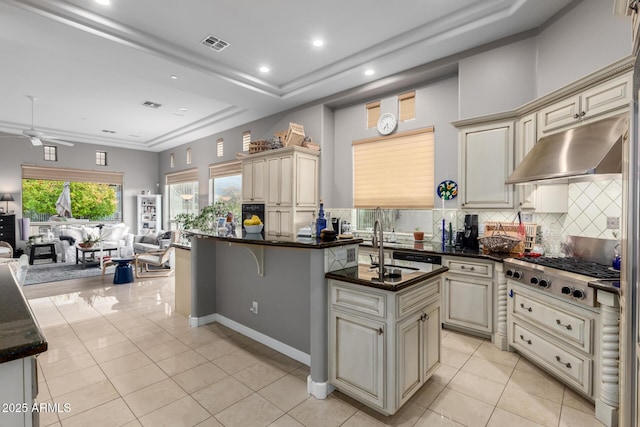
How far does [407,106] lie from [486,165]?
1603 mm

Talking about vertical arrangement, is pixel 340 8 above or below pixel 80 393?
above

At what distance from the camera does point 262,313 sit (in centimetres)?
335

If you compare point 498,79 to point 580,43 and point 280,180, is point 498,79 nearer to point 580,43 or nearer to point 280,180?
point 580,43

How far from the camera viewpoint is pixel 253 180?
594cm

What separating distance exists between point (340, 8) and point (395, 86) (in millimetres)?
1674

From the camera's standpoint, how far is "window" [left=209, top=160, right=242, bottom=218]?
7.42 m

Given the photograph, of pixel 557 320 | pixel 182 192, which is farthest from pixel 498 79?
pixel 182 192

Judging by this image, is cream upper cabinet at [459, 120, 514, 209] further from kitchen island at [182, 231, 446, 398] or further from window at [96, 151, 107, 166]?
window at [96, 151, 107, 166]

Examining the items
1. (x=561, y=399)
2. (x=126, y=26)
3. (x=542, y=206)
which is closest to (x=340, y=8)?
(x=126, y=26)

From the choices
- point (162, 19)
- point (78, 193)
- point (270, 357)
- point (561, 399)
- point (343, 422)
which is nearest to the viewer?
point (343, 422)

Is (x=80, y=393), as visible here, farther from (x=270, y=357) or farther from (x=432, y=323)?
(x=432, y=323)

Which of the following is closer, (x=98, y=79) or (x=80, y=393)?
(x=80, y=393)

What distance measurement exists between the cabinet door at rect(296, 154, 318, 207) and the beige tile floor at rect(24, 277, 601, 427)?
7.81ft

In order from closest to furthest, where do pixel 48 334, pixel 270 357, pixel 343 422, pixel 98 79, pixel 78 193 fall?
pixel 343 422
pixel 270 357
pixel 48 334
pixel 98 79
pixel 78 193
